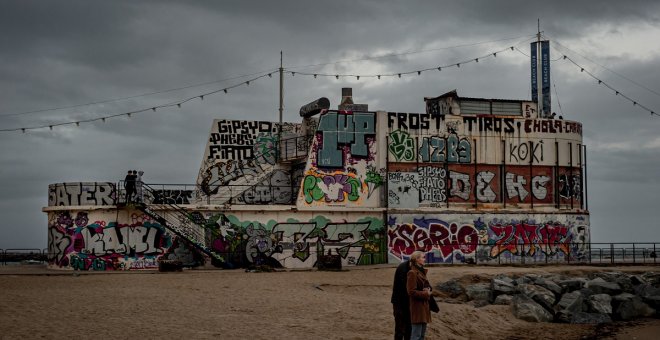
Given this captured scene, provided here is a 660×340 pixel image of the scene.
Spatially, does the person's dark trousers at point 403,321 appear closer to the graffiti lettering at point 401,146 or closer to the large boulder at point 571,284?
the large boulder at point 571,284

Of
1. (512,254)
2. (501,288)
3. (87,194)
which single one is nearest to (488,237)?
(512,254)

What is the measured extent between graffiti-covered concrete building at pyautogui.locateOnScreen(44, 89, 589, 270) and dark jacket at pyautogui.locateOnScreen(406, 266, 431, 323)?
916 inches

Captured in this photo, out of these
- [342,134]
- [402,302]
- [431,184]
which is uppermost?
[342,134]

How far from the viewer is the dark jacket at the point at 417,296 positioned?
13688mm

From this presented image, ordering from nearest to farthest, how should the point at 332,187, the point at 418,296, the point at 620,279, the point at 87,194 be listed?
the point at 418,296, the point at 620,279, the point at 87,194, the point at 332,187

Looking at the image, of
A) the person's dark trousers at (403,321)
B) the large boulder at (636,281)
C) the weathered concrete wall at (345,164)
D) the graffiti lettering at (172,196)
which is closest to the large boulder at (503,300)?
the large boulder at (636,281)

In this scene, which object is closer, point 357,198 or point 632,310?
point 632,310

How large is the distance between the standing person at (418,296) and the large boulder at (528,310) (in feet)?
36.0

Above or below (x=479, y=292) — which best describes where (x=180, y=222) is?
above

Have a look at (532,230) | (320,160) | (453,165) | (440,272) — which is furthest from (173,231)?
(532,230)

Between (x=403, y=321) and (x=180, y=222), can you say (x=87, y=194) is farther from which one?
(x=403, y=321)

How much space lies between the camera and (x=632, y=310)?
2545cm

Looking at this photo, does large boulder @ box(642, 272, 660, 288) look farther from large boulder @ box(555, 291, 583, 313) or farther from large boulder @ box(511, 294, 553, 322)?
large boulder @ box(511, 294, 553, 322)

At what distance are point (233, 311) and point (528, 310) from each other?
392 inches
